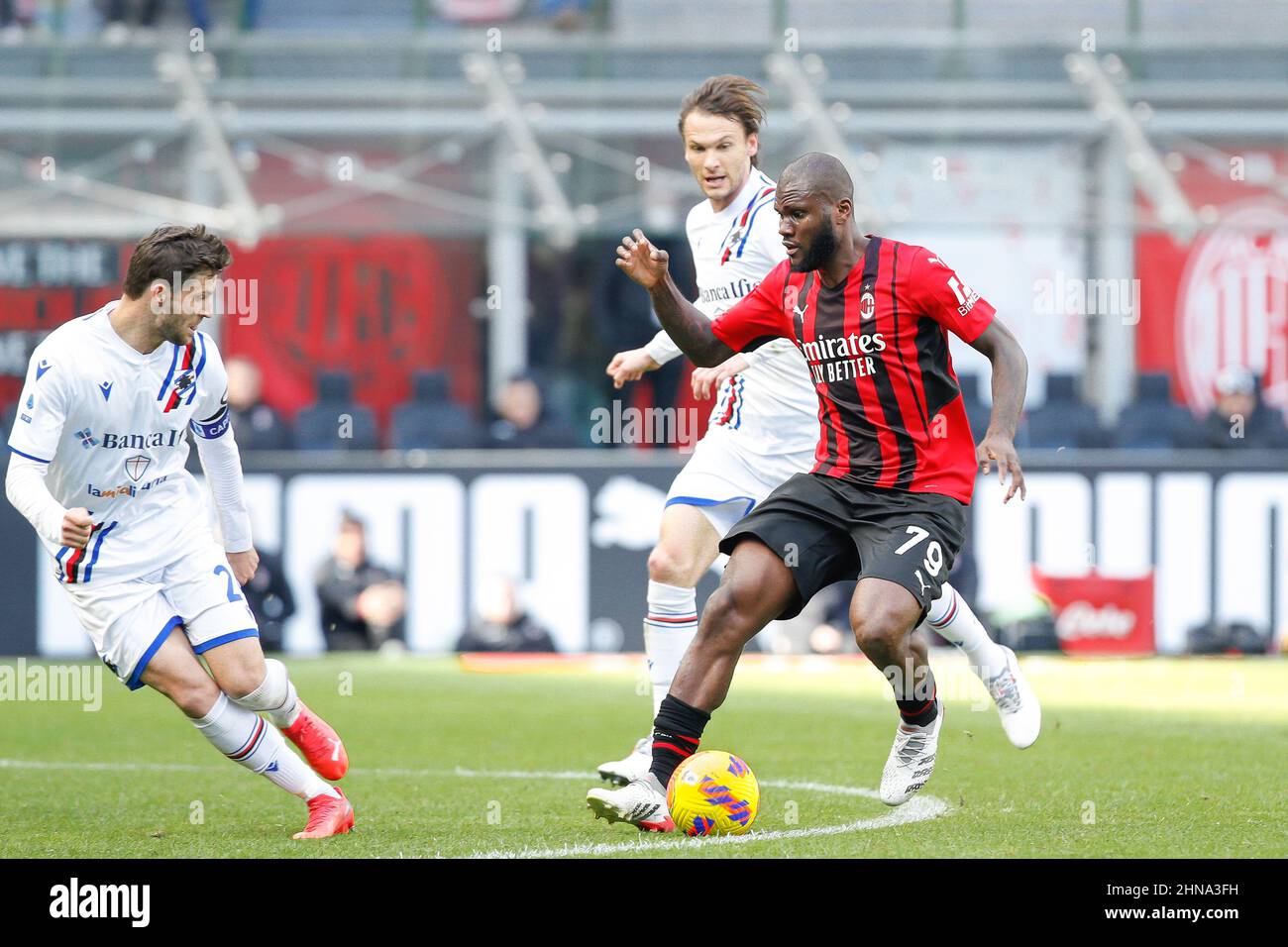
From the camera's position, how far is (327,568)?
555 inches

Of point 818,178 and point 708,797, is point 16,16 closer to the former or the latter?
point 818,178

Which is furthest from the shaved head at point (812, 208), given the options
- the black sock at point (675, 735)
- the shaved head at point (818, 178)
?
the black sock at point (675, 735)

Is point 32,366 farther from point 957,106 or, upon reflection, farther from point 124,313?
point 957,106

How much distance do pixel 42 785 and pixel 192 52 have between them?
11.4 m

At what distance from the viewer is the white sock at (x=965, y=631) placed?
6832 millimetres

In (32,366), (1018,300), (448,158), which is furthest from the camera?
(1018,300)

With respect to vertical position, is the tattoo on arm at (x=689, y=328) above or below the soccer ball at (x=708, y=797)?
above

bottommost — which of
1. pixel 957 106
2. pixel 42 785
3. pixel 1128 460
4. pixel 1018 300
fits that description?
pixel 42 785

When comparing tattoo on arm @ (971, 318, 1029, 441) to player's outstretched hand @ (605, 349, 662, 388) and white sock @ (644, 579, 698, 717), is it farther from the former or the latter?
white sock @ (644, 579, 698, 717)

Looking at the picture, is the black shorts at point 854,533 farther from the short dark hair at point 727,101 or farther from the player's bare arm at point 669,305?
the short dark hair at point 727,101

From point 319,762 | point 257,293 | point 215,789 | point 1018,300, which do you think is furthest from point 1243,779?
point 257,293
